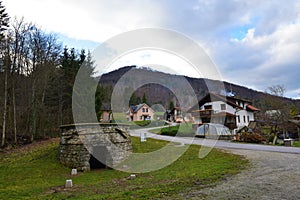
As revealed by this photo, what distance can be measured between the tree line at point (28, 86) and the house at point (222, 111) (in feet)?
60.9

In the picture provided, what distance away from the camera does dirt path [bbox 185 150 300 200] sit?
19.0ft

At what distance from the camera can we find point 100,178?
32.1ft

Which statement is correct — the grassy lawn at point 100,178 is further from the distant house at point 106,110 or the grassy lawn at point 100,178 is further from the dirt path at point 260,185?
the distant house at point 106,110

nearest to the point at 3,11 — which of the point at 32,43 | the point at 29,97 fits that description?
the point at 32,43

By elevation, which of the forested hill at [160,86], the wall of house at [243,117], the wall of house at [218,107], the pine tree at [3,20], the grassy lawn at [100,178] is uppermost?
the pine tree at [3,20]

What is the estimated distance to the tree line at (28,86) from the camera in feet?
53.0

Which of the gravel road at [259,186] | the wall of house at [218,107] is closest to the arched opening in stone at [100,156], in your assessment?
the gravel road at [259,186]

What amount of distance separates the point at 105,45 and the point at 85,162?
20.6 feet

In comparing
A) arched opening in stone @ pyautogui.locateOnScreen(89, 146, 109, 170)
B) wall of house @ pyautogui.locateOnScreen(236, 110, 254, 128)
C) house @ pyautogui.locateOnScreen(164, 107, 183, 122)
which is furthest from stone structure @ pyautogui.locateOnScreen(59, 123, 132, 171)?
house @ pyautogui.locateOnScreen(164, 107, 183, 122)

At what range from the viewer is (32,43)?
59.5 ft

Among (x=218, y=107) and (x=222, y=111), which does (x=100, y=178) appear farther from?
(x=218, y=107)

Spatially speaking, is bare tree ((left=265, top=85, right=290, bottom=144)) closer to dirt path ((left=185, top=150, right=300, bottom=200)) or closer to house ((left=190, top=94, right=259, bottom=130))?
house ((left=190, top=94, right=259, bottom=130))

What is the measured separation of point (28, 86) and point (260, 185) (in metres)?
16.8

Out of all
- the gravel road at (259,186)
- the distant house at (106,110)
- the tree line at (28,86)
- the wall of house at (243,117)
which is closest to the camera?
the gravel road at (259,186)
